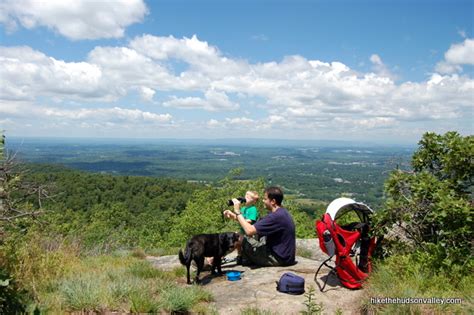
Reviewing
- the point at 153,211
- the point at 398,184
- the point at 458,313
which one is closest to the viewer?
the point at 458,313

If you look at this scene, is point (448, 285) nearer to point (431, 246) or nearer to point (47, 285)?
point (431, 246)

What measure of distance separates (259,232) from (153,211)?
4041cm

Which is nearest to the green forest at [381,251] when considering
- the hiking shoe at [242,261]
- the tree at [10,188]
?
the tree at [10,188]

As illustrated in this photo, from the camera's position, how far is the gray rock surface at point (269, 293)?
4.80 meters

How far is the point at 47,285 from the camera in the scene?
497 centimetres

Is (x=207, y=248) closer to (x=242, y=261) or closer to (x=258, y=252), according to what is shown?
Result: (x=258, y=252)

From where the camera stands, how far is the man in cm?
633

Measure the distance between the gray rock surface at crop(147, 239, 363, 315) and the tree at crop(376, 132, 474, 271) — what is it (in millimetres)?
1291

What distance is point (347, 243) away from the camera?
18.0 ft

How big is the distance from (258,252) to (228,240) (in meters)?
0.67

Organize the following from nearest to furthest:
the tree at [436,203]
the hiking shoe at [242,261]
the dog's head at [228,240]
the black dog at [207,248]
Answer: the tree at [436,203]
the black dog at [207,248]
the dog's head at [228,240]
the hiking shoe at [242,261]

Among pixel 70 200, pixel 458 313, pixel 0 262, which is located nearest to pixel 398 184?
pixel 458 313

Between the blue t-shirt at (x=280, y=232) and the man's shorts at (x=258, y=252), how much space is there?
0.11 m

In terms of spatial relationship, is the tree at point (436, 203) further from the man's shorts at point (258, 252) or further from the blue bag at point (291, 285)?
the man's shorts at point (258, 252)
